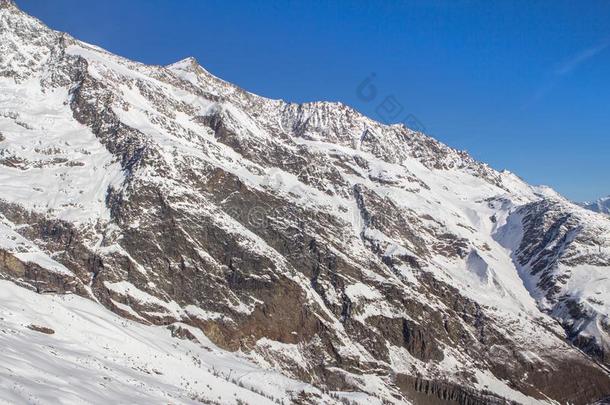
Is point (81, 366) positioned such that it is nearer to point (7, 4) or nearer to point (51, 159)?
point (51, 159)

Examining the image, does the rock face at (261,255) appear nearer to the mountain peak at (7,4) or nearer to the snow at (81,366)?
the mountain peak at (7,4)

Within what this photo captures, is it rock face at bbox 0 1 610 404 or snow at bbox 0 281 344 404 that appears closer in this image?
snow at bbox 0 281 344 404

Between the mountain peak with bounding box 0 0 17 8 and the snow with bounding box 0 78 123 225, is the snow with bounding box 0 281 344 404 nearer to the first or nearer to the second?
the snow with bounding box 0 78 123 225

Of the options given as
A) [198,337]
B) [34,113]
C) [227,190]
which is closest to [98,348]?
[198,337]

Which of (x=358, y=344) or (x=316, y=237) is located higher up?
(x=316, y=237)

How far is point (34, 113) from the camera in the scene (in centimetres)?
14462

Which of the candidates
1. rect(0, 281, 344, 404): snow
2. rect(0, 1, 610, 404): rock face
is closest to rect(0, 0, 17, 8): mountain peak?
rect(0, 1, 610, 404): rock face

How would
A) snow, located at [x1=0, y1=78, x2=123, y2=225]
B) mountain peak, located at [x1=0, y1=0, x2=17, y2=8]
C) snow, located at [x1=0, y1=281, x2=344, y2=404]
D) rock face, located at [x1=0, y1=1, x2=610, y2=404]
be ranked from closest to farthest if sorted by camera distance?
snow, located at [x1=0, y1=281, x2=344, y2=404] < rock face, located at [x1=0, y1=1, x2=610, y2=404] < snow, located at [x1=0, y1=78, x2=123, y2=225] < mountain peak, located at [x1=0, y1=0, x2=17, y2=8]

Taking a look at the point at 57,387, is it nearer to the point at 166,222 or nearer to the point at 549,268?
the point at 166,222

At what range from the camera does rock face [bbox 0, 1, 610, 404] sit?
11350 cm

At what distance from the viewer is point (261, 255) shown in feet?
422

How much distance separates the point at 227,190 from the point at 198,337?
47.5 m

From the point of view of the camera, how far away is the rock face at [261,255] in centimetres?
11350

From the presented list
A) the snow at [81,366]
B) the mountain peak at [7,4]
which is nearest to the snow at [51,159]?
the mountain peak at [7,4]
